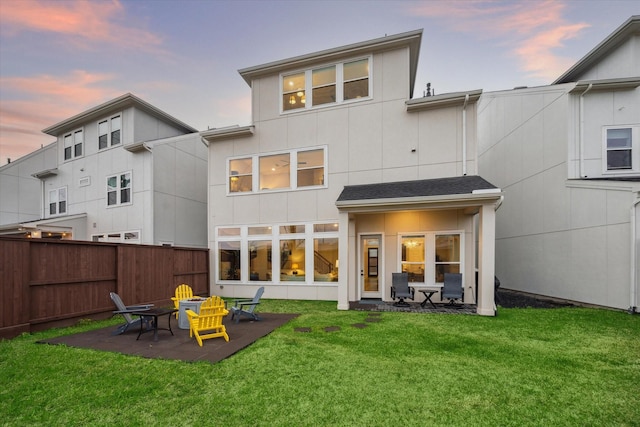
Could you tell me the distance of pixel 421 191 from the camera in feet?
28.5

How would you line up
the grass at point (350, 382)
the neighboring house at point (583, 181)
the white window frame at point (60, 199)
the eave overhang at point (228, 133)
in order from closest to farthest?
the grass at point (350, 382) < the neighboring house at point (583, 181) < the eave overhang at point (228, 133) < the white window frame at point (60, 199)

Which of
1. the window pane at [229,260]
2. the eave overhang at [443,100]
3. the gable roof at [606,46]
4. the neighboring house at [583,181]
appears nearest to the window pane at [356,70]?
the eave overhang at [443,100]

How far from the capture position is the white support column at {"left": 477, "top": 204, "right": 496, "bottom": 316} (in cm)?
781

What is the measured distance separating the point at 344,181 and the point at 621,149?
975 centimetres

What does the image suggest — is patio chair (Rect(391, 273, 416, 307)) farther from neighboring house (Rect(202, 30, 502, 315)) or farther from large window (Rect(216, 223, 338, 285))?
large window (Rect(216, 223, 338, 285))

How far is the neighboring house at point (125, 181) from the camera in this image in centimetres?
1372

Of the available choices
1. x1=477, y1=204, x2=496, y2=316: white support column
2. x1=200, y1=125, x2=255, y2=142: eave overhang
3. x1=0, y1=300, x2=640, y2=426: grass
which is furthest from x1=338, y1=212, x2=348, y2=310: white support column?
x1=200, y1=125, x2=255, y2=142: eave overhang

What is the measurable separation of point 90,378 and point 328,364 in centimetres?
351

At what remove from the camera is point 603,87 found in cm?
973

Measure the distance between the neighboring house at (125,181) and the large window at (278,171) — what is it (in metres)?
4.27

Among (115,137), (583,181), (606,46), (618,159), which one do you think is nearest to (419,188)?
(583,181)

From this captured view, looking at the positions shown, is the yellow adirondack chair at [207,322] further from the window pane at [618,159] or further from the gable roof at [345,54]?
the window pane at [618,159]

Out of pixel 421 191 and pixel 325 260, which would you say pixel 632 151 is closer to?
pixel 421 191

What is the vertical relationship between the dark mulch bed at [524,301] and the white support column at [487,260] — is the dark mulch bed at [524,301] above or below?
below
